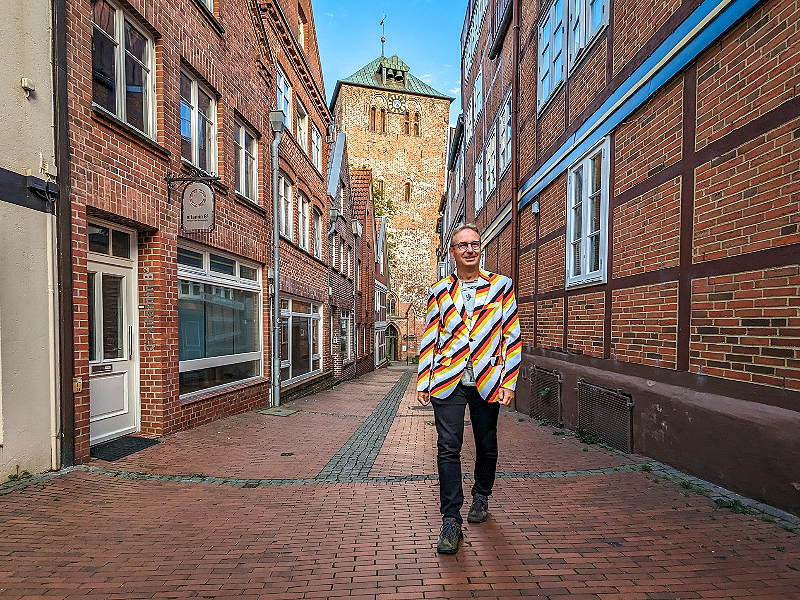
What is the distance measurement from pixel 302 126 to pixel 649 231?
Answer: 1139cm

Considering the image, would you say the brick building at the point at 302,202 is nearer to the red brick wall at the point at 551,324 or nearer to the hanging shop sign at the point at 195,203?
the hanging shop sign at the point at 195,203

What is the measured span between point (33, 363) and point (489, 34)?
1434 cm

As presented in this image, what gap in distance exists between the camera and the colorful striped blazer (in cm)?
313

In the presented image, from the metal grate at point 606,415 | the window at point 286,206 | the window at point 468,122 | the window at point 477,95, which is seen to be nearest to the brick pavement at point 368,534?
the metal grate at point 606,415

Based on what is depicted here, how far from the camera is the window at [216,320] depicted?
707cm

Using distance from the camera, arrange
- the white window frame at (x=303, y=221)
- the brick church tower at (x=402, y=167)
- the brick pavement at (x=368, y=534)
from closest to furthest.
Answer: the brick pavement at (x=368, y=534)
the white window frame at (x=303, y=221)
the brick church tower at (x=402, y=167)

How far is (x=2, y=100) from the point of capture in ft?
13.6

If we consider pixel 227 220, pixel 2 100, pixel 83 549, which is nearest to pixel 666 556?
pixel 83 549

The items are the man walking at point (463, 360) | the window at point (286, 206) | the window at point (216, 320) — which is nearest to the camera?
the man walking at point (463, 360)

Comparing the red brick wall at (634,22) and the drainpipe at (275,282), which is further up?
the red brick wall at (634,22)

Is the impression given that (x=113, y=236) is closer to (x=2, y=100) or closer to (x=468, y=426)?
(x=2, y=100)

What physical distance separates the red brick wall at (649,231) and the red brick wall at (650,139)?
0.26m

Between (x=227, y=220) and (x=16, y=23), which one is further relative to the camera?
(x=227, y=220)

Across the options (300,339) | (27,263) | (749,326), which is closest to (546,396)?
(749,326)
